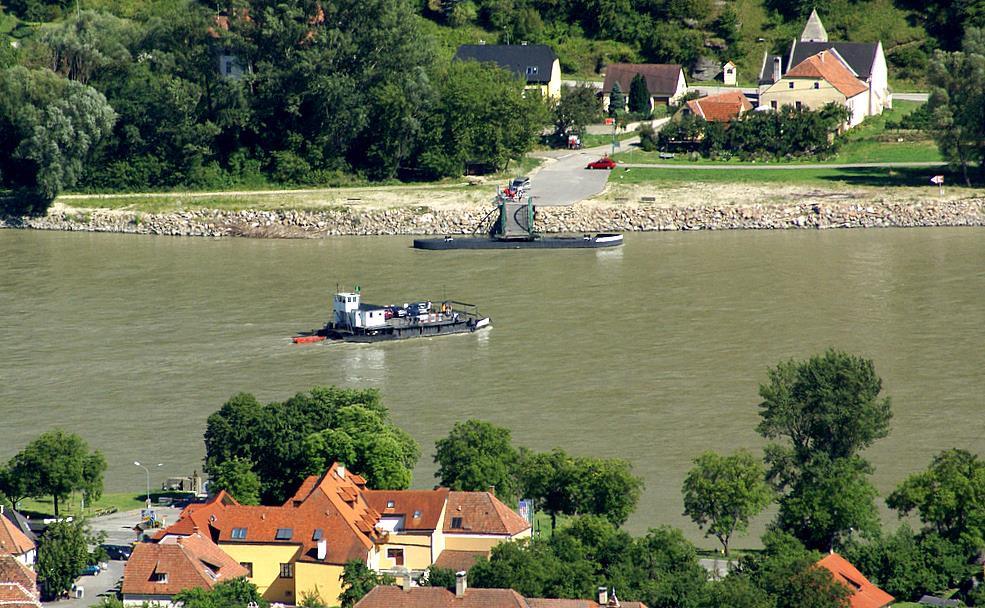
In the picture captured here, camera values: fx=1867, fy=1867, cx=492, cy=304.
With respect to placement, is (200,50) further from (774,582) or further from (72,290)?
(774,582)

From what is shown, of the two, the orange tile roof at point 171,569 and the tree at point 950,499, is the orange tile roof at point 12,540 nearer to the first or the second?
the orange tile roof at point 171,569

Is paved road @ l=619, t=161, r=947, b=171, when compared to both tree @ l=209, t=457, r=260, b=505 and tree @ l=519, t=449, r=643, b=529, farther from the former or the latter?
tree @ l=209, t=457, r=260, b=505

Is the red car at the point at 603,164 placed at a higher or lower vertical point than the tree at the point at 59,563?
higher

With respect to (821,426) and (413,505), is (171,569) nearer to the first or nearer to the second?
(413,505)

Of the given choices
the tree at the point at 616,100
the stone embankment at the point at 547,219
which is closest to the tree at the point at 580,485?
the stone embankment at the point at 547,219

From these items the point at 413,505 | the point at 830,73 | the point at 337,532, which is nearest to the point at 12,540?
the point at 337,532

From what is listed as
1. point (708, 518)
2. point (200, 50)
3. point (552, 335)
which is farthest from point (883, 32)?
point (708, 518)
